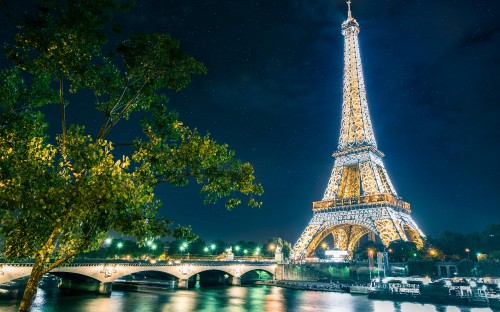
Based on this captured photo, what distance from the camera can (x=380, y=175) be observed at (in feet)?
280

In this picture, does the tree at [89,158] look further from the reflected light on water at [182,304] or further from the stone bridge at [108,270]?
the reflected light on water at [182,304]

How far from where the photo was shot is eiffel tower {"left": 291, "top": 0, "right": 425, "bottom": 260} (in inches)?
2854

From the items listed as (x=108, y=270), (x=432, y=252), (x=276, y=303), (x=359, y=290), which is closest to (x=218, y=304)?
(x=276, y=303)

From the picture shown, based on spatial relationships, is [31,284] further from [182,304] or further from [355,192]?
[355,192]

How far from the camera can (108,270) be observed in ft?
156

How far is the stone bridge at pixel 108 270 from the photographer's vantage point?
121 feet

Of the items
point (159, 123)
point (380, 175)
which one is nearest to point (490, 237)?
point (380, 175)

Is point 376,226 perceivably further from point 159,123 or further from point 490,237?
point 159,123

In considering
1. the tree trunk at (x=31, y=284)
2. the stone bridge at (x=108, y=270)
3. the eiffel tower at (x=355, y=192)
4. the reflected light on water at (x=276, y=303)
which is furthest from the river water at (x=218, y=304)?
the tree trunk at (x=31, y=284)

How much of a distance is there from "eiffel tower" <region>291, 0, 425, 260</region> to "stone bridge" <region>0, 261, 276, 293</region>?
1948 cm

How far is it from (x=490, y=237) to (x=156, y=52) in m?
95.1

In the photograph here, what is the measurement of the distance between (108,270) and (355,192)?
66.3m

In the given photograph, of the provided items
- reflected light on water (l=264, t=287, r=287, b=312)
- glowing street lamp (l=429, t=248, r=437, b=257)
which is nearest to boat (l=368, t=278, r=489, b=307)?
reflected light on water (l=264, t=287, r=287, b=312)

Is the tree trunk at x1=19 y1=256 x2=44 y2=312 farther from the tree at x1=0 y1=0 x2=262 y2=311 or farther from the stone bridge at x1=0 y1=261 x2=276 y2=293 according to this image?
the stone bridge at x1=0 y1=261 x2=276 y2=293
